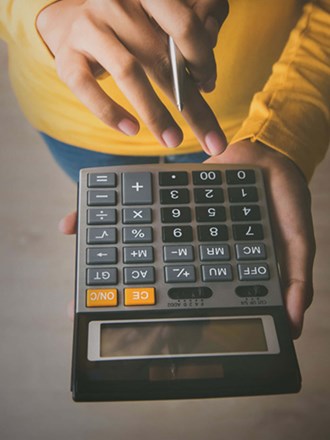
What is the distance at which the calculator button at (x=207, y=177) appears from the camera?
303 millimetres

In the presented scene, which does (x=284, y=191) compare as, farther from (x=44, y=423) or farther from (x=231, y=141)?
(x=44, y=423)

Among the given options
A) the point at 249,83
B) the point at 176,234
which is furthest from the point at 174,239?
the point at 249,83

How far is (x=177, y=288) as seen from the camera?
271 mm

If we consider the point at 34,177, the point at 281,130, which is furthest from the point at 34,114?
Answer: the point at 281,130

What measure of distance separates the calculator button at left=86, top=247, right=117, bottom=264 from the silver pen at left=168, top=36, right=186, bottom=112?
0.09 m

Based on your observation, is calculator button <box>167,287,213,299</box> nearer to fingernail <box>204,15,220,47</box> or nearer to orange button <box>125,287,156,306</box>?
orange button <box>125,287,156,306</box>

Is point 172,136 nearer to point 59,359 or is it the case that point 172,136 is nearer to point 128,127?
point 128,127

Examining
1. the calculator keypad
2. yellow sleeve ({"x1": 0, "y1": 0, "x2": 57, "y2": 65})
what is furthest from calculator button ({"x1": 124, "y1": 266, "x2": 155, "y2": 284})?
yellow sleeve ({"x1": 0, "y1": 0, "x2": 57, "y2": 65})

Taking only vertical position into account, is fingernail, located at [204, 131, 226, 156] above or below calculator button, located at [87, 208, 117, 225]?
above

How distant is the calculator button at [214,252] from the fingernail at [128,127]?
75 millimetres

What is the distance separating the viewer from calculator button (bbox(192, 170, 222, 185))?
303 millimetres

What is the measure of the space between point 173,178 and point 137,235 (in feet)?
0.13

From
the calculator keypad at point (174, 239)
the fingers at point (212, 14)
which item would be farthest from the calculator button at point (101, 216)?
the fingers at point (212, 14)

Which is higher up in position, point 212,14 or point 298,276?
point 212,14
